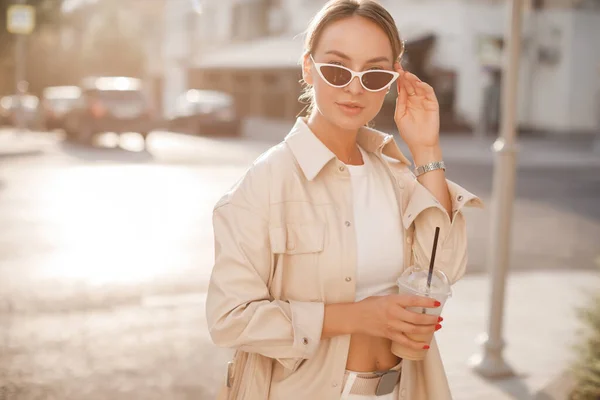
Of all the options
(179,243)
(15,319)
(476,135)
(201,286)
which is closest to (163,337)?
(15,319)

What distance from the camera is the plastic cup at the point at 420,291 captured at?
2.17m

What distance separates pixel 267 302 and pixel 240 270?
98 mm

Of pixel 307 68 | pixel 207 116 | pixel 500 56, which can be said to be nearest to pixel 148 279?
pixel 307 68

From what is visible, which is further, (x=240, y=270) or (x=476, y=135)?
(x=476, y=135)

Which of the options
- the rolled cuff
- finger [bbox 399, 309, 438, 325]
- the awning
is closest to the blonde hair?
the rolled cuff

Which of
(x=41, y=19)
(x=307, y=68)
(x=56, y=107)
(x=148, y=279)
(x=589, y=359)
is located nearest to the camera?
(x=307, y=68)

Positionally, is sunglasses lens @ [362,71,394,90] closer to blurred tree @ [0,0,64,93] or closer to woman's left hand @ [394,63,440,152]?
woman's left hand @ [394,63,440,152]

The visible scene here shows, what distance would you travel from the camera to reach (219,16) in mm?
53094

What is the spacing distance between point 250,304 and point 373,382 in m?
0.40

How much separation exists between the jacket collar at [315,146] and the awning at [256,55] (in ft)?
105

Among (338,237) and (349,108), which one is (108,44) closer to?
(349,108)

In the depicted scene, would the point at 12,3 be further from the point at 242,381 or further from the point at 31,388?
the point at 242,381

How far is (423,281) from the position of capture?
2230 mm

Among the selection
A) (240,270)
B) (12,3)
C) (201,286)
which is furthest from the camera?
(12,3)
